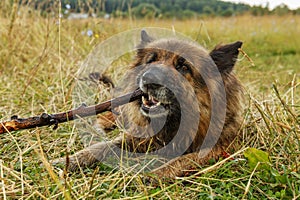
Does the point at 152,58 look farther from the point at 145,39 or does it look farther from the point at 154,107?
the point at 154,107

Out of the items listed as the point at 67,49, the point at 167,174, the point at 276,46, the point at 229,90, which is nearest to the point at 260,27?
the point at 276,46

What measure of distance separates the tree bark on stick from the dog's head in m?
0.17

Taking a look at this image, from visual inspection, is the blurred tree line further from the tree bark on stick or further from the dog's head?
the tree bark on stick

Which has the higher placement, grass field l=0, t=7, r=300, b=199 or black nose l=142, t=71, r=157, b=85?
black nose l=142, t=71, r=157, b=85

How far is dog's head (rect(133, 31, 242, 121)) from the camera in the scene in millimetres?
2748

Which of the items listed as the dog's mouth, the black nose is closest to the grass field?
the dog's mouth

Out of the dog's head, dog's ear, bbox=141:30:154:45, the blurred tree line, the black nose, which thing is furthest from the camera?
the blurred tree line

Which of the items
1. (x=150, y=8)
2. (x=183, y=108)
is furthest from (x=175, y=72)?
(x=150, y=8)

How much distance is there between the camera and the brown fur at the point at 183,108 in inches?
110

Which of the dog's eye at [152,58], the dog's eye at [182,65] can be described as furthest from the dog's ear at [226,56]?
the dog's eye at [152,58]

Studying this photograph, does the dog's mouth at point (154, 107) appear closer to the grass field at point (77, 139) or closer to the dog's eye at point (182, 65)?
the dog's eye at point (182, 65)

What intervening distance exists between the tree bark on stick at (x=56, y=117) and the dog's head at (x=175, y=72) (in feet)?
0.56

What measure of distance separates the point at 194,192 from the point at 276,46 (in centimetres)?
957

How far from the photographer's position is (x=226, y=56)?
10.2 feet
